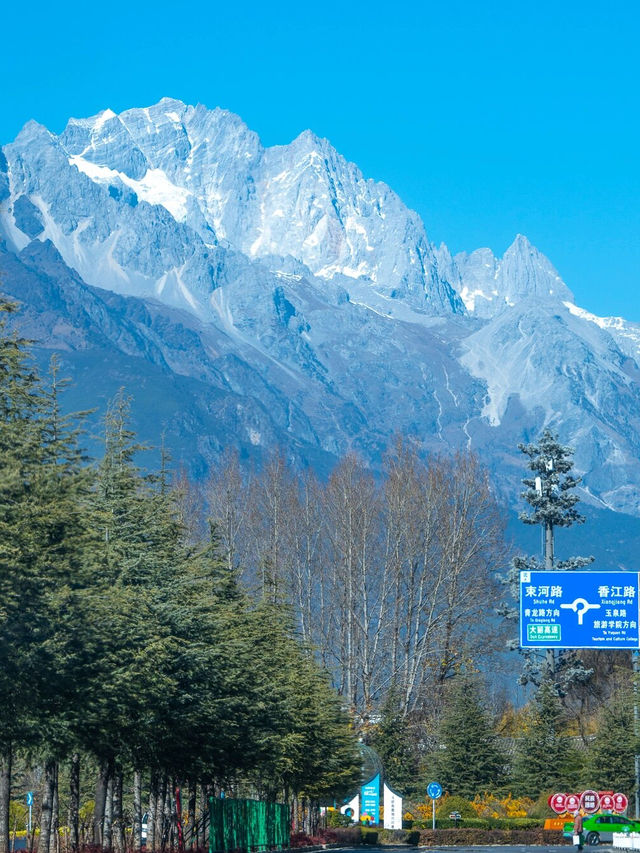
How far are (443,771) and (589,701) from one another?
26934 millimetres

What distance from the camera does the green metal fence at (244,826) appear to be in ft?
111

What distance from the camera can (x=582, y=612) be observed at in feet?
162

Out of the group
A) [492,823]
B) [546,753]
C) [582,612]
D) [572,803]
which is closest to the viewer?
[582,612]

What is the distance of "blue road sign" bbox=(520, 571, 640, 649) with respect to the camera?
4916 cm

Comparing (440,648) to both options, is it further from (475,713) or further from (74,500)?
(74,500)

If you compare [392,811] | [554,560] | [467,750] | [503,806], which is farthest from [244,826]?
[554,560]

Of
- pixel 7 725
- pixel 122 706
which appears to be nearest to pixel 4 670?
pixel 7 725

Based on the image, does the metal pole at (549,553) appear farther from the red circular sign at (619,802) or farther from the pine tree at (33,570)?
the pine tree at (33,570)

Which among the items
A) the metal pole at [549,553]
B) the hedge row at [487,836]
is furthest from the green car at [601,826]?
the metal pole at [549,553]

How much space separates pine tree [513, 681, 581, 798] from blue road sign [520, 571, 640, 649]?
27340mm

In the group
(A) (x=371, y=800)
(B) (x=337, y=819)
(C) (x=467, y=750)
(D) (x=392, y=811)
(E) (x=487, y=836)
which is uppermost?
(C) (x=467, y=750)

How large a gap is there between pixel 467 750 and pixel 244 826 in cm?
4198

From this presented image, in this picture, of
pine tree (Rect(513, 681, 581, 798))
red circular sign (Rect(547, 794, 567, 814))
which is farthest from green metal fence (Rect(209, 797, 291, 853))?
pine tree (Rect(513, 681, 581, 798))

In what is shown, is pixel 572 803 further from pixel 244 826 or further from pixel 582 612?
pixel 244 826
